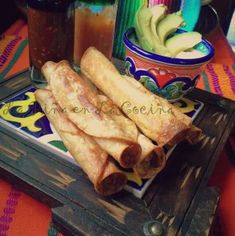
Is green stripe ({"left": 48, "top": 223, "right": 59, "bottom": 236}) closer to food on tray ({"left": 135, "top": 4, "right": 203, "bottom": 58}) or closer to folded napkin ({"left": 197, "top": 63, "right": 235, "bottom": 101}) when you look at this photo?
food on tray ({"left": 135, "top": 4, "right": 203, "bottom": 58})

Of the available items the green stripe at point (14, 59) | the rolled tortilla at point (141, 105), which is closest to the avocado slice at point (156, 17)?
the rolled tortilla at point (141, 105)

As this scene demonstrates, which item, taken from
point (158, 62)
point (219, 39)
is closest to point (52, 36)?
point (158, 62)

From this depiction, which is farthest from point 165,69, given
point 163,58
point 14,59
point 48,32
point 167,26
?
point 14,59

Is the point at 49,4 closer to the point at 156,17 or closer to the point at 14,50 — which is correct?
the point at 156,17

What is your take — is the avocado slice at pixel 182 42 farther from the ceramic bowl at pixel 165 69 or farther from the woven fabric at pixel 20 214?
the woven fabric at pixel 20 214

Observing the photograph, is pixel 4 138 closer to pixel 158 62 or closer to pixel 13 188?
pixel 13 188

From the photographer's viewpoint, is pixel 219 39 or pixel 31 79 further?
pixel 219 39
